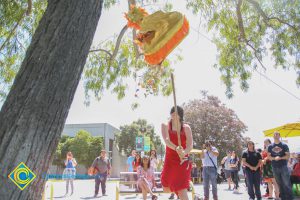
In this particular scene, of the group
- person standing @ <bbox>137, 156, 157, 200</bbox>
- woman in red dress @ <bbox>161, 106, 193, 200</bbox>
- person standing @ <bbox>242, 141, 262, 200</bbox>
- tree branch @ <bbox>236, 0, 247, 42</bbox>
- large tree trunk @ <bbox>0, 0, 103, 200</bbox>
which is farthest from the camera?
person standing @ <bbox>137, 156, 157, 200</bbox>

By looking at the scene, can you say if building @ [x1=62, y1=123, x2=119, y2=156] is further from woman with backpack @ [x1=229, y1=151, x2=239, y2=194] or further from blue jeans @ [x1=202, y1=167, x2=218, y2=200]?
blue jeans @ [x1=202, y1=167, x2=218, y2=200]

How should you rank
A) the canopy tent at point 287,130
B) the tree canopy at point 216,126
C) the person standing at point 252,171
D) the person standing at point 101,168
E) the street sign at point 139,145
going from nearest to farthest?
the person standing at point 252,171 → the canopy tent at point 287,130 → the person standing at point 101,168 → the street sign at point 139,145 → the tree canopy at point 216,126

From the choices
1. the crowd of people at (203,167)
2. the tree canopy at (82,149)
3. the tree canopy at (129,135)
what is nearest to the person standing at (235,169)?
the crowd of people at (203,167)

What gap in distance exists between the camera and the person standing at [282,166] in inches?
327

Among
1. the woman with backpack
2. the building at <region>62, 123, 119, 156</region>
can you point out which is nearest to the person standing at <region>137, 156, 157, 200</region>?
the woman with backpack

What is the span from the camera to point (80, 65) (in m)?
2.39

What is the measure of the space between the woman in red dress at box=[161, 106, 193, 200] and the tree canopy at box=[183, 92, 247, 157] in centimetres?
3455

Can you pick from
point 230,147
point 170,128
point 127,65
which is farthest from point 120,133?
point 170,128

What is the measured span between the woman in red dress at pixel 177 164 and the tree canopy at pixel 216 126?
34.5 metres

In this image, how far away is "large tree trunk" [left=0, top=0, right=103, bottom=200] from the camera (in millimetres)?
2031

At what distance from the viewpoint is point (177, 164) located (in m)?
4.08

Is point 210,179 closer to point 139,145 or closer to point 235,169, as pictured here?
point 235,169

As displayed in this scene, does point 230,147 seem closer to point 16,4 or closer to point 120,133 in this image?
point 120,133

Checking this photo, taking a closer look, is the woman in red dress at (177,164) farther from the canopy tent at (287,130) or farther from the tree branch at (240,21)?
the canopy tent at (287,130)
